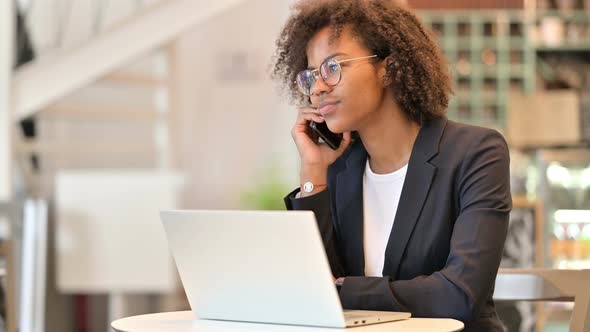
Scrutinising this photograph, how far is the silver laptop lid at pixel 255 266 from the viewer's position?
1.44m

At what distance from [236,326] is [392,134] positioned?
2.16 ft

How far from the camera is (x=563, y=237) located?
457cm

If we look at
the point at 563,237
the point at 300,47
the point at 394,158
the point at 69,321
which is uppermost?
the point at 300,47

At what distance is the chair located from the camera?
1.87 m

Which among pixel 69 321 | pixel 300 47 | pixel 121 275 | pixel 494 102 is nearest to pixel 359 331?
pixel 300 47

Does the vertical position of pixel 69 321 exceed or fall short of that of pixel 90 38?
it falls short

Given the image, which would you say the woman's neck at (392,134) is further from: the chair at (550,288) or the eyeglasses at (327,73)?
the chair at (550,288)

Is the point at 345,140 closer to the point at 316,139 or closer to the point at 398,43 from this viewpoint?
the point at 316,139

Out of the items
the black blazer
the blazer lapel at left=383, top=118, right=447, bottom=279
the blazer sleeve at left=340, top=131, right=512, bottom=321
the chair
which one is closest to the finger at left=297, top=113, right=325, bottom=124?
the black blazer

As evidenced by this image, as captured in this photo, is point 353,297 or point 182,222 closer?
point 182,222

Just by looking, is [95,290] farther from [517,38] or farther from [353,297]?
[517,38]

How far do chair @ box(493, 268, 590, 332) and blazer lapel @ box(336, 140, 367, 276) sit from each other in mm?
297

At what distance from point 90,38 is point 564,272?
4641mm

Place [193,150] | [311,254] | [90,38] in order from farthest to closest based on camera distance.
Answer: [193,150], [90,38], [311,254]
